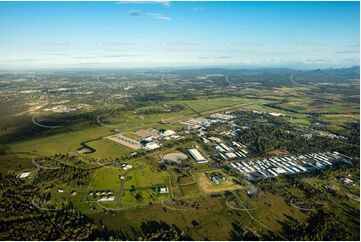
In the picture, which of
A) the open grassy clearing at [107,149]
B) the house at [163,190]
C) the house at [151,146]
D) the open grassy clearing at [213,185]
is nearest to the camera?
the house at [163,190]

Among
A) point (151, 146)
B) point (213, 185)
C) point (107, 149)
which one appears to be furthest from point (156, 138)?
point (213, 185)

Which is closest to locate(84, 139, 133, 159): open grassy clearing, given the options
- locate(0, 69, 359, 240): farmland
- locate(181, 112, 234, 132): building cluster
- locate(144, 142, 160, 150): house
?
locate(0, 69, 359, 240): farmland

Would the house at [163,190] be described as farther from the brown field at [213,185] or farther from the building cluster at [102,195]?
the building cluster at [102,195]

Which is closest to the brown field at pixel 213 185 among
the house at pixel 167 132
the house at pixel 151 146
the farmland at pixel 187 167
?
the farmland at pixel 187 167

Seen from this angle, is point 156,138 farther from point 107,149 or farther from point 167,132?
point 107,149

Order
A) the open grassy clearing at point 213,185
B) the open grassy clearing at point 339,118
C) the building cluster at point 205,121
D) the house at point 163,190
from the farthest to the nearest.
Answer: the open grassy clearing at point 339,118, the building cluster at point 205,121, the open grassy clearing at point 213,185, the house at point 163,190

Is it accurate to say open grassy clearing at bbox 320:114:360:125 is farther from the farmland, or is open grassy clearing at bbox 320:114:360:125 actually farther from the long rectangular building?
the long rectangular building

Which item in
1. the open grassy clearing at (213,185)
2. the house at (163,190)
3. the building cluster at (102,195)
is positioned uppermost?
the building cluster at (102,195)

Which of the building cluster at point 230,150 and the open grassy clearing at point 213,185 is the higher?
the open grassy clearing at point 213,185

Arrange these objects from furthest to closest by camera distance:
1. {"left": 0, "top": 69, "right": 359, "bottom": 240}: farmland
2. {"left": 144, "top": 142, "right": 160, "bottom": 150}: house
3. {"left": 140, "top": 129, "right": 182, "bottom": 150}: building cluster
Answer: {"left": 140, "top": 129, "right": 182, "bottom": 150}: building cluster < {"left": 144, "top": 142, "right": 160, "bottom": 150}: house < {"left": 0, "top": 69, "right": 359, "bottom": 240}: farmland

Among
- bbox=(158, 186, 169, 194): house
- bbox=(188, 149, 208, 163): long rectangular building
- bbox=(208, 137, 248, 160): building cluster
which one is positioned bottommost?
bbox=(208, 137, 248, 160): building cluster

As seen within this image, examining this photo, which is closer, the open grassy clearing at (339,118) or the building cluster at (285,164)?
the building cluster at (285,164)
